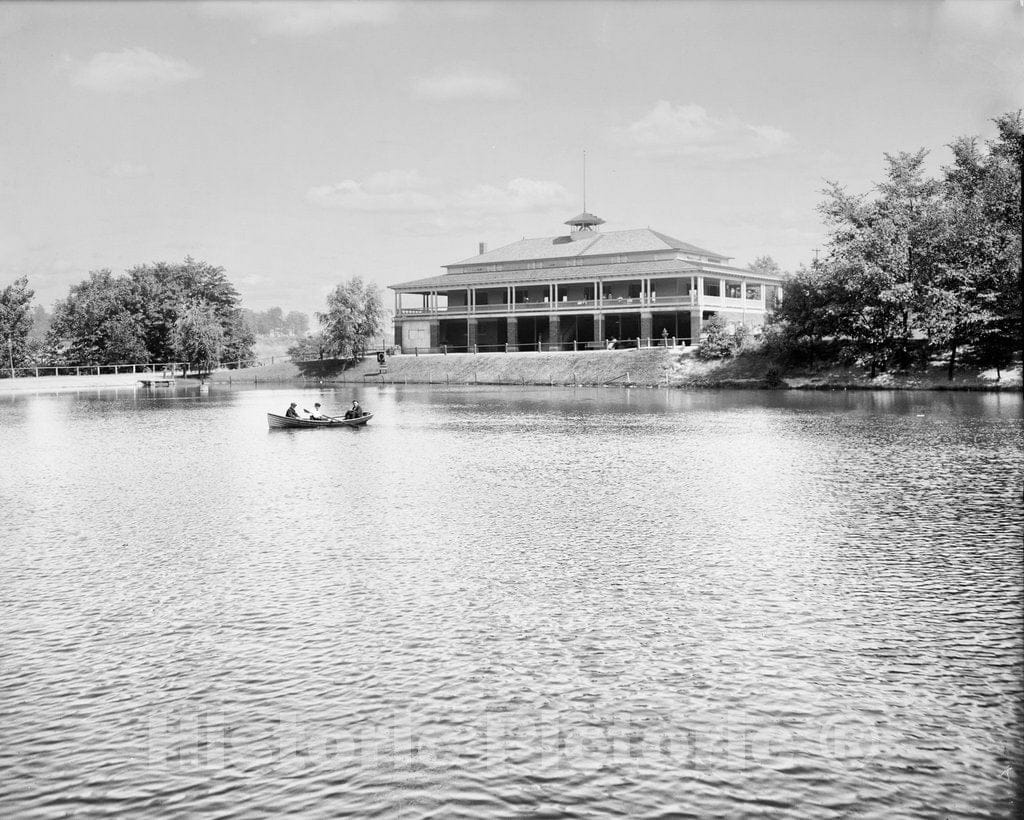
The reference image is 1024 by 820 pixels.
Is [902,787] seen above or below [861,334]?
below

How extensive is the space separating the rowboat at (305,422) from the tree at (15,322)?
7135 cm

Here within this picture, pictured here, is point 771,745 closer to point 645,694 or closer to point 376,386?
point 645,694

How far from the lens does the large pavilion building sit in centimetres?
8981

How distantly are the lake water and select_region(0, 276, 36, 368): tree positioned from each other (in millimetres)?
85529

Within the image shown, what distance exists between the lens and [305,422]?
44.4m

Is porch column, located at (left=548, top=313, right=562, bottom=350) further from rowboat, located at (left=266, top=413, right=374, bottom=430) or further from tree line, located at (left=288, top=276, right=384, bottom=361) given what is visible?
rowboat, located at (left=266, top=413, right=374, bottom=430)

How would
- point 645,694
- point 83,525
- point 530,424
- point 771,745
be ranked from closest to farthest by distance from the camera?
point 771,745
point 645,694
point 83,525
point 530,424

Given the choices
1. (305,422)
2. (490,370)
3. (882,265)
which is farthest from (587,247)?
(305,422)

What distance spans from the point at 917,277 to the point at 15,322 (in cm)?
8827

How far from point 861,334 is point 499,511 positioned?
52256 millimetres

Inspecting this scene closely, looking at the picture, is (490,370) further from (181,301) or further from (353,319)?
(181,301)

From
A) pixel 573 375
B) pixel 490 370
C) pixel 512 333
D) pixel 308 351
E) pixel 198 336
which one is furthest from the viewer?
pixel 308 351

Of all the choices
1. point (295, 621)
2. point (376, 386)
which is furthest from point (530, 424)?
point (376, 386)

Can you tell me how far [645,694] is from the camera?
36.9 ft
